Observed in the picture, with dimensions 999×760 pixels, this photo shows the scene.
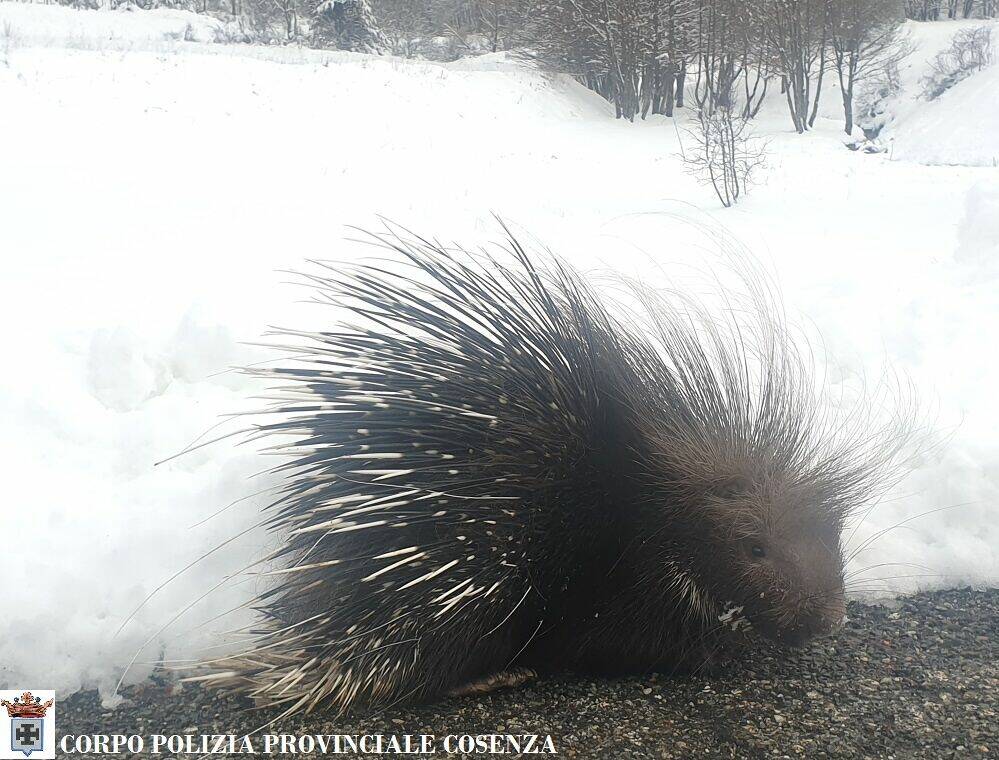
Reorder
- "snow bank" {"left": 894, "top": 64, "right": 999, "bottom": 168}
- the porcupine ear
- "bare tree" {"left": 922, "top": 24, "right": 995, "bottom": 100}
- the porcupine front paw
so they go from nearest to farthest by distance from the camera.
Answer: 1. the porcupine ear
2. the porcupine front paw
3. "snow bank" {"left": 894, "top": 64, "right": 999, "bottom": 168}
4. "bare tree" {"left": 922, "top": 24, "right": 995, "bottom": 100}

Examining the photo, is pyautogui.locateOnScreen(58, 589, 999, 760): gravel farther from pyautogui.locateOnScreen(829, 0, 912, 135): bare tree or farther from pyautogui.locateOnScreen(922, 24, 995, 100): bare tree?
pyautogui.locateOnScreen(922, 24, 995, 100): bare tree

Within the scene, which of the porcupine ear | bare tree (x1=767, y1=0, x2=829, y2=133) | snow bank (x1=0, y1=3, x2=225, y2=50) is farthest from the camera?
bare tree (x1=767, y1=0, x2=829, y2=133)

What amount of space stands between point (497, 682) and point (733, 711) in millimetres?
828

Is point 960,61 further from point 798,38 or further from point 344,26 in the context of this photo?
point 344,26

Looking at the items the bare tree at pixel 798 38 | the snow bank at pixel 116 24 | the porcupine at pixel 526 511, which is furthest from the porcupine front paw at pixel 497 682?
the bare tree at pixel 798 38

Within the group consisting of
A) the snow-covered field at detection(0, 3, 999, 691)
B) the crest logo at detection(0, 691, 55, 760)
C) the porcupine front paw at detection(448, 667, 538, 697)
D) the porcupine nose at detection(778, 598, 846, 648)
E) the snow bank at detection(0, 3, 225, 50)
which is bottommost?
the crest logo at detection(0, 691, 55, 760)

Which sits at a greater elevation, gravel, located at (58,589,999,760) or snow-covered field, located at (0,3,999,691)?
snow-covered field, located at (0,3,999,691)

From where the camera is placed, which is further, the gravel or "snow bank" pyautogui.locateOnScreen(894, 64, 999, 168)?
"snow bank" pyautogui.locateOnScreen(894, 64, 999, 168)

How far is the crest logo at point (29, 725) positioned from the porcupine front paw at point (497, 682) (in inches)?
51.8

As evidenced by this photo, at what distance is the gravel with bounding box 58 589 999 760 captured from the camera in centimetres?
274

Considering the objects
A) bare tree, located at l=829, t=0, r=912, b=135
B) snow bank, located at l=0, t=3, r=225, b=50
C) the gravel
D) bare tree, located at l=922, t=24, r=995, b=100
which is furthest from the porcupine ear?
bare tree, located at l=922, t=24, r=995, b=100

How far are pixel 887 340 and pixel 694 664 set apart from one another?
2.83 m

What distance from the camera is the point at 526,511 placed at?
122 inches

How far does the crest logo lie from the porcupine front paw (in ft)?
4.32
